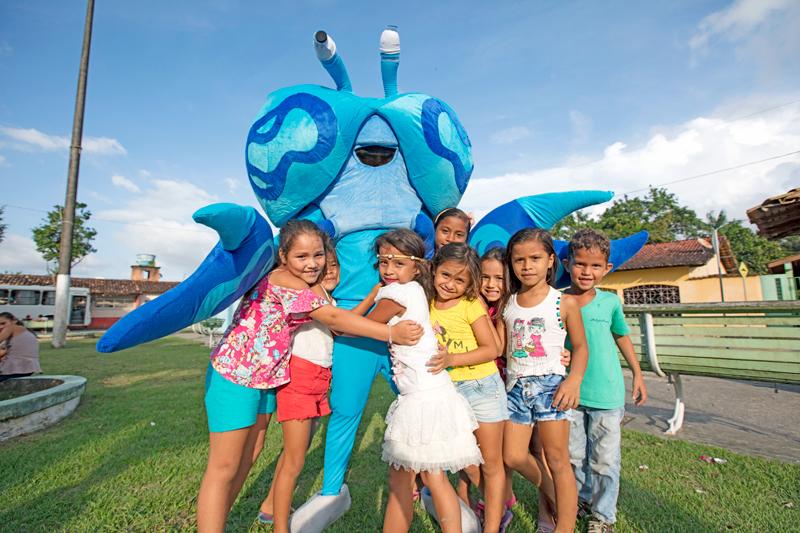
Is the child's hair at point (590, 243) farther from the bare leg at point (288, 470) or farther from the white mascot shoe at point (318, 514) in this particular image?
the white mascot shoe at point (318, 514)

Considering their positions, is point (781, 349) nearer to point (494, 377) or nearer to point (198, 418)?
point (494, 377)

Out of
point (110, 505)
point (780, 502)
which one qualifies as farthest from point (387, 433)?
point (780, 502)

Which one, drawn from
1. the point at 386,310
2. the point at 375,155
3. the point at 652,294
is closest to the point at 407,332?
the point at 386,310

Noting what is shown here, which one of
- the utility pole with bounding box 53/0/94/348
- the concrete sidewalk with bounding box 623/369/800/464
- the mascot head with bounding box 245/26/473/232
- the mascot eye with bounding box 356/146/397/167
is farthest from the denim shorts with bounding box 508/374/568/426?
the utility pole with bounding box 53/0/94/348

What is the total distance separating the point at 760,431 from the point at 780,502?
1.92 metres

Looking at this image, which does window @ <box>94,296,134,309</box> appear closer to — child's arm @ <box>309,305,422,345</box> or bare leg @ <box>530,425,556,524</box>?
child's arm @ <box>309,305,422,345</box>

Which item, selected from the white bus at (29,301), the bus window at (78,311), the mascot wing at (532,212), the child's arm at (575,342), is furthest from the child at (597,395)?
the bus window at (78,311)

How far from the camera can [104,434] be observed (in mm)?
3896

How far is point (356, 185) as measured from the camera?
2.49 metres

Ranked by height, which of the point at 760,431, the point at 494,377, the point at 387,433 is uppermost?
the point at 494,377

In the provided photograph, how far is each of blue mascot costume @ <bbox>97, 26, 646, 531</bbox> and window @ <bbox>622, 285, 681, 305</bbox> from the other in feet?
48.5

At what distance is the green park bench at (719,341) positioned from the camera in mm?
2883

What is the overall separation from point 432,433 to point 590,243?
4.16ft

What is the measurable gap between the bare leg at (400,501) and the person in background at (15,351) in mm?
5275
